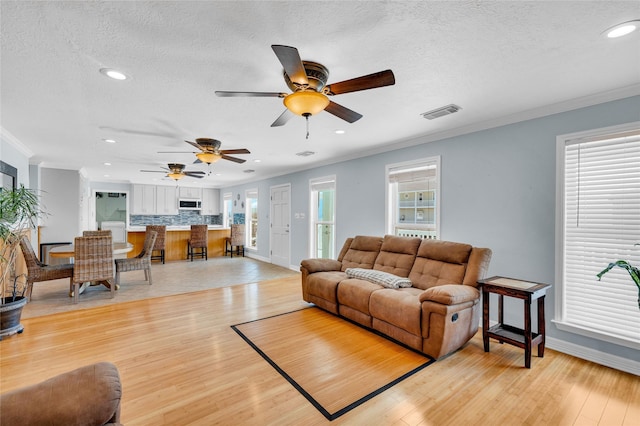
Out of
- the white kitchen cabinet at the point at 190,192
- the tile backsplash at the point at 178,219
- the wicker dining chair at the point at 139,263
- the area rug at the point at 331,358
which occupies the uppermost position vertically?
the white kitchen cabinet at the point at 190,192

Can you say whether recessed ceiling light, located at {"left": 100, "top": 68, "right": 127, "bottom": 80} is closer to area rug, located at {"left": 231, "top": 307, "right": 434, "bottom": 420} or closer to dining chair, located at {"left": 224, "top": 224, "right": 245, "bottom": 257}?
area rug, located at {"left": 231, "top": 307, "right": 434, "bottom": 420}

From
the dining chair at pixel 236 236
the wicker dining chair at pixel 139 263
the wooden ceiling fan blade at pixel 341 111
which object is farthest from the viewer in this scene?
the dining chair at pixel 236 236

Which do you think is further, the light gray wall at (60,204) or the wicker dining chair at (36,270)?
the light gray wall at (60,204)

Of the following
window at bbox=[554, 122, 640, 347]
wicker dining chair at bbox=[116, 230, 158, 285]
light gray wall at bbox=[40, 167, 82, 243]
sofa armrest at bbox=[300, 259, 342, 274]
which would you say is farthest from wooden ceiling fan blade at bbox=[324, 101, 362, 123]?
light gray wall at bbox=[40, 167, 82, 243]

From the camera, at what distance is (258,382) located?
2.17m

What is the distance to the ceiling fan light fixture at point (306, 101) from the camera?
6.35ft

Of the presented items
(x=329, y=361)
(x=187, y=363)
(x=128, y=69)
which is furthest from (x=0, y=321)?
(x=329, y=361)

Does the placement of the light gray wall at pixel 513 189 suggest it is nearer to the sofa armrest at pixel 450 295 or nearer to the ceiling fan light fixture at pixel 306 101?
the sofa armrest at pixel 450 295

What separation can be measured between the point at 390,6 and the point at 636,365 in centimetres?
339

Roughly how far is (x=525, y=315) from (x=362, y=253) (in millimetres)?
2099

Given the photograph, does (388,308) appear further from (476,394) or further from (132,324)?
(132,324)

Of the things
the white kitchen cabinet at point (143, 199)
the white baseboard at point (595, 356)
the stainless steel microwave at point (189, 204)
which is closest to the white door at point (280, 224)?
the stainless steel microwave at point (189, 204)

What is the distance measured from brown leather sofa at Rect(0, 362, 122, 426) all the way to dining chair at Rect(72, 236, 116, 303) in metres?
3.64

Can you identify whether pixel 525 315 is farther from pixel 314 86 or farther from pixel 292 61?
pixel 292 61
